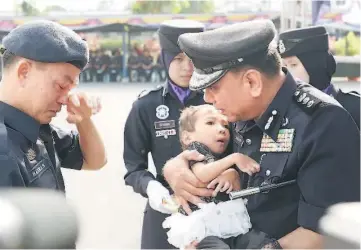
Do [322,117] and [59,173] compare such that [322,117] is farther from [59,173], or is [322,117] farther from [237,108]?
[59,173]

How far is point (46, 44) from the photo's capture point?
5.70 feet

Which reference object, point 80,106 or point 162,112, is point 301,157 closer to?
point 80,106

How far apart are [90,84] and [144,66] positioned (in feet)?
6.52

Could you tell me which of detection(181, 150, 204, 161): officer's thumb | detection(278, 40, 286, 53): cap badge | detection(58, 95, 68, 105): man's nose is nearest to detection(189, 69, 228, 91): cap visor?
detection(181, 150, 204, 161): officer's thumb

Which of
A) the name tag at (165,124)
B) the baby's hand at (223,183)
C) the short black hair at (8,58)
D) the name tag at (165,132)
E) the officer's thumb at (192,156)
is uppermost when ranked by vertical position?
the short black hair at (8,58)

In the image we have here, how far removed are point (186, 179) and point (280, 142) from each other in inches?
16.3

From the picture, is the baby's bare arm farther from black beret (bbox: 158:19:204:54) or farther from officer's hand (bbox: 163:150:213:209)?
black beret (bbox: 158:19:204:54)

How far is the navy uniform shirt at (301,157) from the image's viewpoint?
162 centimetres

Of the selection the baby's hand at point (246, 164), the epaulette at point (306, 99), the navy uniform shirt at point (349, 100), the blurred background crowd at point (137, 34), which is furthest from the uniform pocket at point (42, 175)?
the blurred background crowd at point (137, 34)

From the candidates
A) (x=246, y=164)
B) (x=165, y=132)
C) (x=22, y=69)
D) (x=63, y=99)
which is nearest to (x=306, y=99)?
(x=246, y=164)

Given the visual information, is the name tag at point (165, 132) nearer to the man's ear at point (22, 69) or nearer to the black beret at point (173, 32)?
the black beret at point (173, 32)

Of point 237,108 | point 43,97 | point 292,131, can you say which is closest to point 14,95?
point 43,97

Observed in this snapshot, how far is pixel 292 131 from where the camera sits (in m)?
1.74

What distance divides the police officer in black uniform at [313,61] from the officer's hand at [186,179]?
3.93 ft
